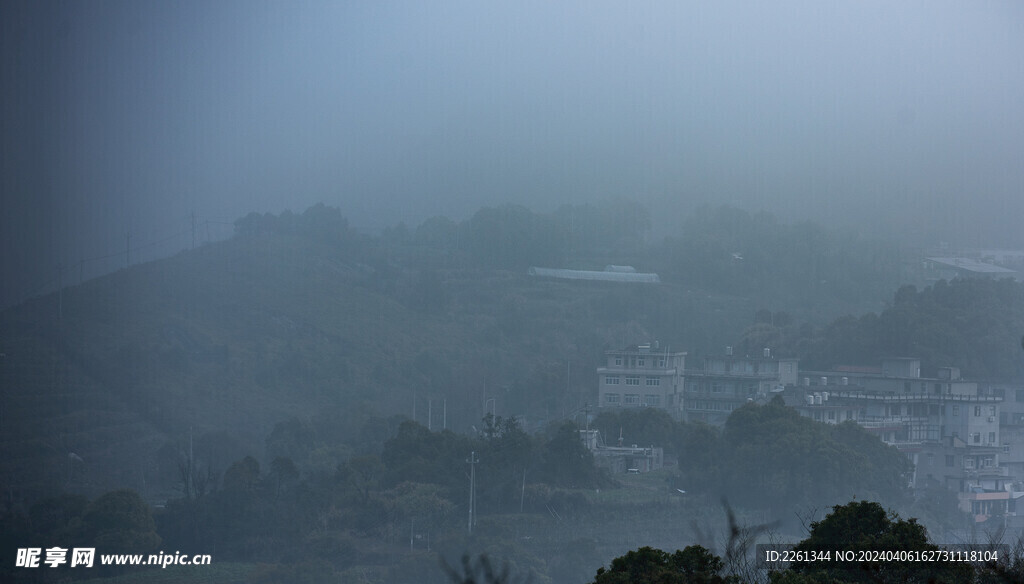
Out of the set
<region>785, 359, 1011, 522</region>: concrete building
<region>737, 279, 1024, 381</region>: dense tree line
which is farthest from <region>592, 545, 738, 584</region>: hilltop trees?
<region>737, 279, 1024, 381</region>: dense tree line

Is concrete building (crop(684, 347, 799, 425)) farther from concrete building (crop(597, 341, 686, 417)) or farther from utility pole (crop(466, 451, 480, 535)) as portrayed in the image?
utility pole (crop(466, 451, 480, 535))

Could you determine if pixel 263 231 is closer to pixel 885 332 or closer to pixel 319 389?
pixel 319 389

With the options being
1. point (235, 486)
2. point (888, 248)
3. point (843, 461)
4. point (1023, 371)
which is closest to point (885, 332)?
point (1023, 371)

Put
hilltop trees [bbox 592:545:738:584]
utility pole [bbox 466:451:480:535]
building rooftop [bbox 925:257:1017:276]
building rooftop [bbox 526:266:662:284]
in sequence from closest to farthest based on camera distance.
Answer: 1. hilltop trees [bbox 592:545:738:584]
2. utility pole [bbox 466:451:480:535]
3. building rooftop [bbox 925:257:1017:276]
4. building rooftop [bbox 526:266:662:284]

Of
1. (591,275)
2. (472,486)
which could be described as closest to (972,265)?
(591,275)

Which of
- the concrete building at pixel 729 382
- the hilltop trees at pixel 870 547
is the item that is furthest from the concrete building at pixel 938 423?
the hilltop trees at pixel 870 547

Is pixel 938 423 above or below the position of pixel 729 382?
below

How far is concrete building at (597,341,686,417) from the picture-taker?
58.7ft

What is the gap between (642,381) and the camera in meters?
18.2

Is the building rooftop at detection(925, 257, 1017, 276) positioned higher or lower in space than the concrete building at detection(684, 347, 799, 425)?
higher

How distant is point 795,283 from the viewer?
29.9 meters

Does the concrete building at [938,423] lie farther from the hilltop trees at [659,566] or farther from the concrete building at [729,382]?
the hilltop trees at [659,566]

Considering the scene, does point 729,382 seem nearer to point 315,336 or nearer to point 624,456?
Result: point 624,456

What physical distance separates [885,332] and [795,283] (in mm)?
8528
